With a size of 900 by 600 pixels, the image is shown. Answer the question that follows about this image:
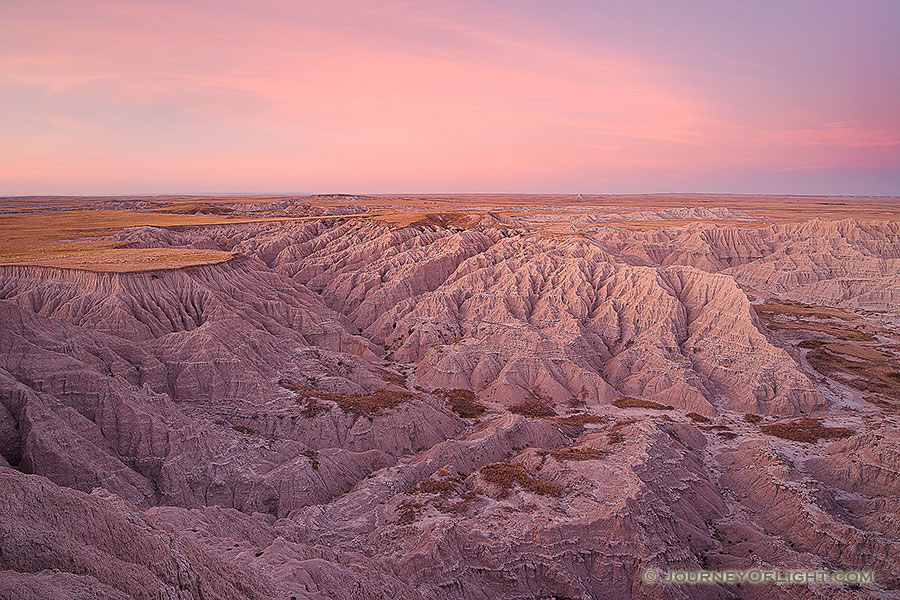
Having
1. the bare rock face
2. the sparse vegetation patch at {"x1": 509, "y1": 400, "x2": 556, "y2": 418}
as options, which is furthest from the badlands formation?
the sparse vegetation patch at {"x1": 509, "y1": 400, "x2": 556, "y2": 418}

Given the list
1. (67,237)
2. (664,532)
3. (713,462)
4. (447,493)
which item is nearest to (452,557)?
(447,493)

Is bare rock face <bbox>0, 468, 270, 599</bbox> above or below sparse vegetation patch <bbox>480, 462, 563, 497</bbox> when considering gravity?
above

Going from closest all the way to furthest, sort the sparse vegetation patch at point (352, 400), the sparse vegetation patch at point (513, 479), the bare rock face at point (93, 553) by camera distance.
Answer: the bare rock face at point (93, 553) < the sparse vegetation patch at point (513, 479) < the sparse vegetation patch at point (352, 400)

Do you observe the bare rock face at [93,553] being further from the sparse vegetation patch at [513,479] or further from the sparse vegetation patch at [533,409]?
the sparse vegetation patch at [533,409]

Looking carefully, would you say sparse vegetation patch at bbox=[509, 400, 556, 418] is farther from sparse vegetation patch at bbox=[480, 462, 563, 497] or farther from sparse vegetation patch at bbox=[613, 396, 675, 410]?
sparse vegetation patch at bbox=[480, 462, 563, 497]

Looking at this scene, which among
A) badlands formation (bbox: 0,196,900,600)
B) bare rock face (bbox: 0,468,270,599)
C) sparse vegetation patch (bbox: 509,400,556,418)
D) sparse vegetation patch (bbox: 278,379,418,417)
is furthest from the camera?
sparse vegetation patch (bbox: 509,400,556,418)

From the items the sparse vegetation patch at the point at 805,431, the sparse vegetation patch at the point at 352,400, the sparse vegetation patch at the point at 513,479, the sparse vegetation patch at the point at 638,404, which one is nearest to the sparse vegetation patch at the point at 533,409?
the sparse vegetation patch at the point at 638,404

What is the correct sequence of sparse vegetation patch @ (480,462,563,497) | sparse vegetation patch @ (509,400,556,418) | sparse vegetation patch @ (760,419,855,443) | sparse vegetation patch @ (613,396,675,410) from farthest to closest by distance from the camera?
sparse vegetation patch @ (613,396,675,410), sparse vegetation patch @ (509,400,556,418), sparse vegetation patch @ (760,419,855,443), sparse vegetation patch @ (480,462,563,497)

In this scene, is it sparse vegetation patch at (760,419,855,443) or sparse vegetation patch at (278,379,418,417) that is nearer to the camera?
sparse vegetation patch at (278,379,418,417)
